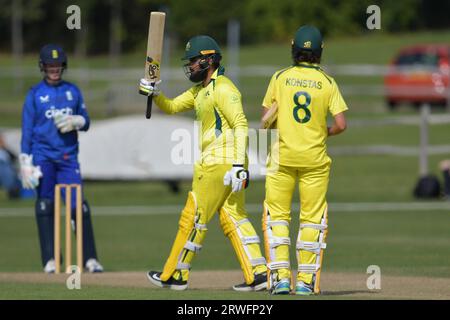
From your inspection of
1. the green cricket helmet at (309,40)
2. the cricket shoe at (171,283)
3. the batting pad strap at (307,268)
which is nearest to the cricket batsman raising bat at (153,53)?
the green cricket helmet at (309,40)

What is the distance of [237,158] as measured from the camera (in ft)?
35.4

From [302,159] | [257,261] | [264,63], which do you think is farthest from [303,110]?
[264,63]

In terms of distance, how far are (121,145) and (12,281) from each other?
1293cm

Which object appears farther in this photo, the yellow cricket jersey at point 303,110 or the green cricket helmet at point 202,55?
the green cricket helmet at point 202,55

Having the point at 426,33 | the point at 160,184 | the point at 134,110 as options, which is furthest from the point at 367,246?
the point at 426,33

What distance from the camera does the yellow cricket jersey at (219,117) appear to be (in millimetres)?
10805

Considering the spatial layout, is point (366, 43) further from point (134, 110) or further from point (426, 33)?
point (134, 110)

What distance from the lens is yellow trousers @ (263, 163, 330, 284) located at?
420 inches

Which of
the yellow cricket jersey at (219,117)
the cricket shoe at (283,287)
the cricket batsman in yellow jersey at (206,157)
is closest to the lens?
the cricket shoe at (283,287)

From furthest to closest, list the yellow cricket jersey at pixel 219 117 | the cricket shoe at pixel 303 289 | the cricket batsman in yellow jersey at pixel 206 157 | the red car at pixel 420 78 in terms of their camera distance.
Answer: the red car at pixel 420 78 < the cricket batsman in yellow jersey at pixel 206 157 < the yellow cricket jersey at pixel 219 117 < the cricket shoe at pixel 303 289

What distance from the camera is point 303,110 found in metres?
10.6

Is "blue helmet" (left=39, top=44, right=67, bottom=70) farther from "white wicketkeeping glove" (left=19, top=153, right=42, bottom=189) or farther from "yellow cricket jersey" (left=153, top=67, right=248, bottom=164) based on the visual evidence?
"yellow cricket jersey" (left=153, top=67, right=248, bottom=164)

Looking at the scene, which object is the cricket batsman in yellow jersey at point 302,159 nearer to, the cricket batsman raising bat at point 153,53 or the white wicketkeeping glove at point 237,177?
the white wicketkeeping glove at point 237,177

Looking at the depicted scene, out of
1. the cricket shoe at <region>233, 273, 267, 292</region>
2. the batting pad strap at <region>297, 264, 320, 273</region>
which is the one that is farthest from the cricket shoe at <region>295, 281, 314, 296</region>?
the cricket shoe at <region>233, 273, 267, 292</region>
